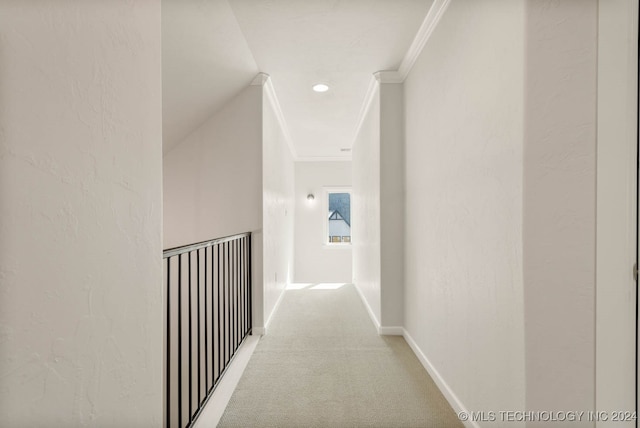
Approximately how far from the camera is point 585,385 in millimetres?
1142

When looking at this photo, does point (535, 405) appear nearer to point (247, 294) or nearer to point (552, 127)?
point (552, 127)

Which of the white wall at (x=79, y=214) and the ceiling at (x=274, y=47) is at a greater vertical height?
the ceiling at (x=274, y=47)

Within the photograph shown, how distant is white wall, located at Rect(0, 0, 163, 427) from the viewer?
586 millimetres

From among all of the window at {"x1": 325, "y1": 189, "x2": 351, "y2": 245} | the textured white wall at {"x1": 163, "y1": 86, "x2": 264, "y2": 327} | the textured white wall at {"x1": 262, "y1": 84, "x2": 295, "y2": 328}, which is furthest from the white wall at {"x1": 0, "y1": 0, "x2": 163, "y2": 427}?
the window at {"x1": 325, "y1": 189, "x2": 351, "y2": 245}

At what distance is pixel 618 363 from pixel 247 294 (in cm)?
244

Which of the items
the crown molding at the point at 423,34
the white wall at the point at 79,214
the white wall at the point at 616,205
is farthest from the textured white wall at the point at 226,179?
the white wall at the point at 616,205

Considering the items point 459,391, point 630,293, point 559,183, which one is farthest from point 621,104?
point 459,391

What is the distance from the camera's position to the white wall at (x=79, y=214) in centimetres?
59

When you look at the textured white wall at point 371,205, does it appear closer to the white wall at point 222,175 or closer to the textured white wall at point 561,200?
the white wall at point 222,175

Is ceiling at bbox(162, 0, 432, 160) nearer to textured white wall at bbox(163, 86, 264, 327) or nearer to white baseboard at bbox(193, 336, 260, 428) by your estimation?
textured white wall at bbox(163, 86, 264, 327)

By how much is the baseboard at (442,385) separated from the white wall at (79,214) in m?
1.45

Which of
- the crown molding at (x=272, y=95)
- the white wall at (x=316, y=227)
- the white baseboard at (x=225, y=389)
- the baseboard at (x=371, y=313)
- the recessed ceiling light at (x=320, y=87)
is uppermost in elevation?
the recessed ceiling light at (x=320, y=87)

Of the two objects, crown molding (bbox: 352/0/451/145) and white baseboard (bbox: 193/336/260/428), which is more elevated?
crown molding (bbox: 352/0/451/145)

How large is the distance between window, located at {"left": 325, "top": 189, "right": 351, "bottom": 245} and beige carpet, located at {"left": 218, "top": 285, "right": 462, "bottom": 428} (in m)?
3.88
